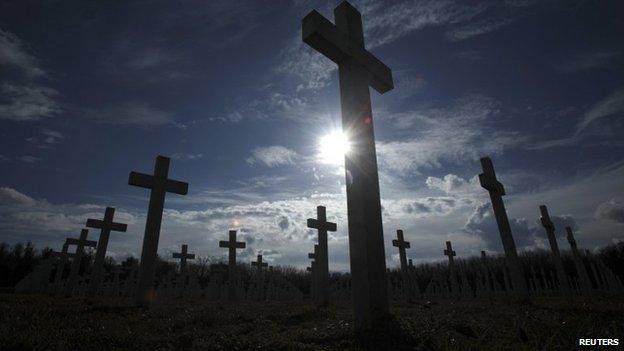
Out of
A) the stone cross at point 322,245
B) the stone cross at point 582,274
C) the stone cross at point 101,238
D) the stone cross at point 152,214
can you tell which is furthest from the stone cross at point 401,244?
the stone cross at point 101,238

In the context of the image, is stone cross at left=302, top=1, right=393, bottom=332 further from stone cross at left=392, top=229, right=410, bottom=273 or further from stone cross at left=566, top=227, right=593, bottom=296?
stone cross at left=566, top=227, right=593, bottom=296

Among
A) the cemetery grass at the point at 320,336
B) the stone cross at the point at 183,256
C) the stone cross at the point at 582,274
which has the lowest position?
the cemetery grass at the point at 320,336

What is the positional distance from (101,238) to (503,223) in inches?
615

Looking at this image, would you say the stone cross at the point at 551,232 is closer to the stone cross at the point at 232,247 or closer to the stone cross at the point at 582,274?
the stone cross at the point at 582,274

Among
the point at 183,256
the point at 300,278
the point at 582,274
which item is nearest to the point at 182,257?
the point at 183,256

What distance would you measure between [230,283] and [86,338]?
1440 cm

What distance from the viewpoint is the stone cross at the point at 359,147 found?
4.72 meters

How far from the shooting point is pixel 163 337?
4.75 m

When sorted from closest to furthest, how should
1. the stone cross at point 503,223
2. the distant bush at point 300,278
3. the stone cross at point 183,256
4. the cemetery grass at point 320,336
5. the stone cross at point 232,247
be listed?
the cemetery grass at point 320,336 → the stone cross at point 503,223 → the stone cross at point 232,247 → the stone cross at point 183,256 → the distant bush at point 300,278

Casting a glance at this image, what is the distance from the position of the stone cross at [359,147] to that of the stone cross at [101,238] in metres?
13.5

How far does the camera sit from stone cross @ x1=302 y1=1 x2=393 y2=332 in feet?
15.5

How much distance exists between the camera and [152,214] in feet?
35.3

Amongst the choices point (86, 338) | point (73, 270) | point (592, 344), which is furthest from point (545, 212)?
point (73, 270)

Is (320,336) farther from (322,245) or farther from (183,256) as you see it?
(183,256)
